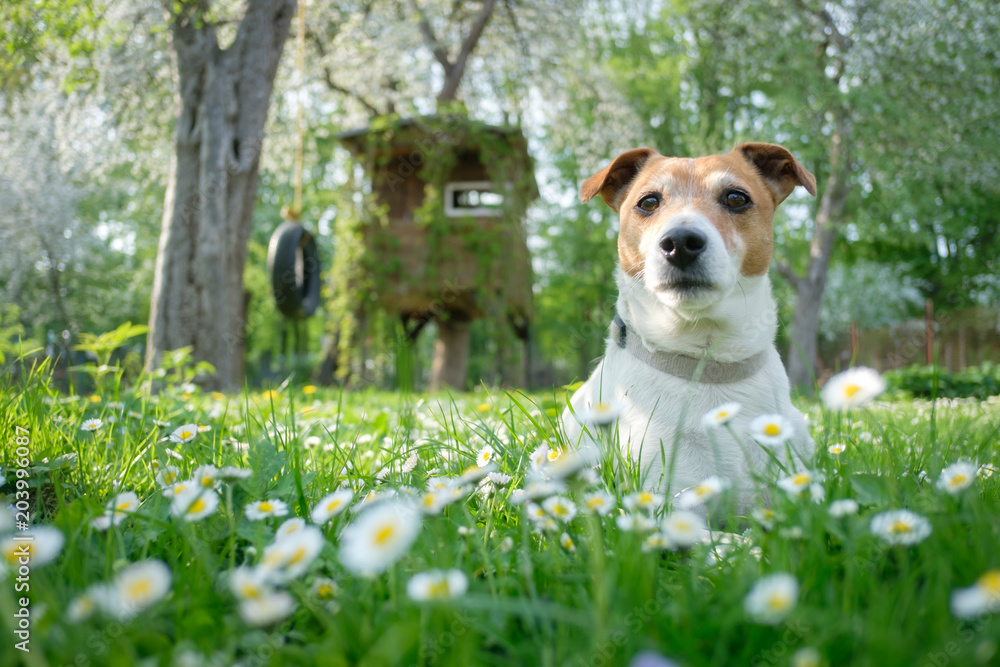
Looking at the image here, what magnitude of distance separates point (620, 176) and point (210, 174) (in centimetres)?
567

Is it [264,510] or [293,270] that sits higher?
[293,270]

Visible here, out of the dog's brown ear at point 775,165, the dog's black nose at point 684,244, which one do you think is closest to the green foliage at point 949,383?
the dog's brown ear at point 775,165

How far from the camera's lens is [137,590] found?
90 cm

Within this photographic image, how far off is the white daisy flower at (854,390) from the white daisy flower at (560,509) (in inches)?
→ 23.8

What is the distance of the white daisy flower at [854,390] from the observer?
3.94 feet

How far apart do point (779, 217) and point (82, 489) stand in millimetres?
16168

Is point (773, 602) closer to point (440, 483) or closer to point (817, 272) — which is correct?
point (440, 483)

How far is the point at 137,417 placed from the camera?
2781 mm

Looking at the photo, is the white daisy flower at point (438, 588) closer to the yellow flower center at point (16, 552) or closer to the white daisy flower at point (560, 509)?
the white daisy flower at point (560, 509)

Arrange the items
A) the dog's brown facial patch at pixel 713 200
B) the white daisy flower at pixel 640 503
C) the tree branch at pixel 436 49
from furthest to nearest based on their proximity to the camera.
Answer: the tree branch at pixel 436 49, the dog's brown facial patch at pixel 713 200, the white daisy flower at pixel 640 503

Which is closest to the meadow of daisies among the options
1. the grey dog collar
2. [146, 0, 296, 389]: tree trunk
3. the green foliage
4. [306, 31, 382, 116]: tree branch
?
the grey dog collar

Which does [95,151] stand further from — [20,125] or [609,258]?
[609,258]

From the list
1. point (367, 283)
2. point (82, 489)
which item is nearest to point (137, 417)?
point (82, 489)

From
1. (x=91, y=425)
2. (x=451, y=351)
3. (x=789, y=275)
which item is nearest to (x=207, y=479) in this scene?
(x=91, y=425)
